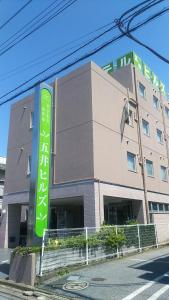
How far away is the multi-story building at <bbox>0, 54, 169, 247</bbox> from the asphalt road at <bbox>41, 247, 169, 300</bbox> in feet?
12.6

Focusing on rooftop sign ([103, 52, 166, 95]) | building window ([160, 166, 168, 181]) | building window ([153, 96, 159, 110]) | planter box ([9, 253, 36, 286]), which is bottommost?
planter box ([9, 253, 36, 286])

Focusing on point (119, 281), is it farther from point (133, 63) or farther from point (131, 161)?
point (133, 63)

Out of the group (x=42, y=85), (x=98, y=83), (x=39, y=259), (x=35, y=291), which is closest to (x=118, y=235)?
(x=39, y=259)

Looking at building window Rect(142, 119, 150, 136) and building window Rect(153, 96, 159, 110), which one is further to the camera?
building window Rect(153, 96, 159, 110)

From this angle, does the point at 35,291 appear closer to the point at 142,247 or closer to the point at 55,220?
the point at 142,247

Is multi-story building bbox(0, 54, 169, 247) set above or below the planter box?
above

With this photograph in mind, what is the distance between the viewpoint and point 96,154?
15.4 metres

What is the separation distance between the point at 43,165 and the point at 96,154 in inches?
196

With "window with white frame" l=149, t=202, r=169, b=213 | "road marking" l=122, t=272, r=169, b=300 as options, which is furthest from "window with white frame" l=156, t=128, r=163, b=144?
"road marking" l=122, t=272, r=169, b=300

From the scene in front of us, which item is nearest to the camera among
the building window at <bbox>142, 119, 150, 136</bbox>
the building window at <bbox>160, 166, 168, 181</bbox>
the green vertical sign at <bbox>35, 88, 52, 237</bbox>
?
the green vertical sign at <bbox>35, 88, 52, 237</bbox>

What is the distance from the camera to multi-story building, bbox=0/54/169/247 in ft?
51.2

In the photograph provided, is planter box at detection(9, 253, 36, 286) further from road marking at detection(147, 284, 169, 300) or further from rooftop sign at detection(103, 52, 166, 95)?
rooftop sign at detection(103, 52, 166, 95)

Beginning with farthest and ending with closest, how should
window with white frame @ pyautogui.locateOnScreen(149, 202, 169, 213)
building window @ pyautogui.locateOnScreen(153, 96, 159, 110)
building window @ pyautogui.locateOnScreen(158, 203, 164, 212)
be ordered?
building window @ pyautogui.locateOnScreen(153, 96, 159, 110)
building window @ pyautogui.locateOnScreen(158, 203, 164, 212)
window with white frame @ pyautogui.locateOnScreen(149, 202, 169, 213)

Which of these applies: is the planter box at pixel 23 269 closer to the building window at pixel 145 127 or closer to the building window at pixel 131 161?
the building window at pixel 131 161
